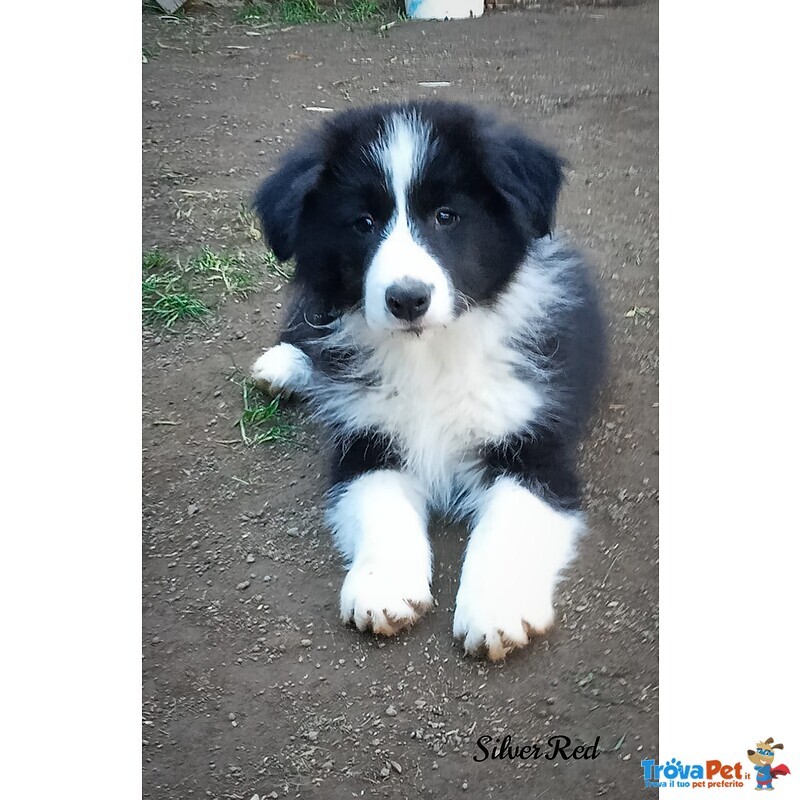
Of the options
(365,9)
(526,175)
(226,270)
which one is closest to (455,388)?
(526,175)

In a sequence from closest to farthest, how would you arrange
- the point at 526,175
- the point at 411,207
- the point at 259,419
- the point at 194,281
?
1. the point at 411,207
2. the point at 526,175
3. the point at 194,281
4. the point at 259,419

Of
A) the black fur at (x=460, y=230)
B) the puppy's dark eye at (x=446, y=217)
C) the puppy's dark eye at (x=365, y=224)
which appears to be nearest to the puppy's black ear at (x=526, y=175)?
the black fur at (x=460, y=230)

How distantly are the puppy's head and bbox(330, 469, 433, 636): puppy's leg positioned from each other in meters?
0.47

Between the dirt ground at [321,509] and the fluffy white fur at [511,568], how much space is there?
47 mm

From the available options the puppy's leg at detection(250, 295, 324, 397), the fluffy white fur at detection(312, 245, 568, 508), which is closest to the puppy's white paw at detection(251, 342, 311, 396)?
the puppy's leg at detection(250, 295, 324, 397)

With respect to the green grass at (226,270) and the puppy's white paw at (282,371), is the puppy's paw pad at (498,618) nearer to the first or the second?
the puppy's white paw at (282,371)

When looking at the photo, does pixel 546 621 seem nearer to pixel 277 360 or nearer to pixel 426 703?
pixel 426 703

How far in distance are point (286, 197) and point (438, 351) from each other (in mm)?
561

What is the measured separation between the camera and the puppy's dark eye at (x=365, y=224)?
2.10 metres

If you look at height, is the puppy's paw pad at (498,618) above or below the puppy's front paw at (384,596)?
above

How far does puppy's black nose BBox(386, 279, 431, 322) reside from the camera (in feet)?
6.39

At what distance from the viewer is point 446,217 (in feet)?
6.86
